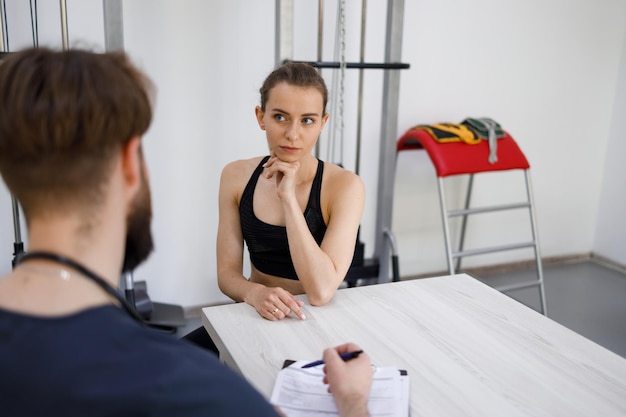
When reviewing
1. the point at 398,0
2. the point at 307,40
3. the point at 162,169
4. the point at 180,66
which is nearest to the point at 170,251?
the point at 162,169

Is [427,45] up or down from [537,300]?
up

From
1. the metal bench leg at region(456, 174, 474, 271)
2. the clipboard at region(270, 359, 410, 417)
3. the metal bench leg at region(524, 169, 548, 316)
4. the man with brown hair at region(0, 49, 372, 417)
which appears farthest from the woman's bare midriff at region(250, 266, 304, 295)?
the metal bench leg at region(456, 174, 474, 271)

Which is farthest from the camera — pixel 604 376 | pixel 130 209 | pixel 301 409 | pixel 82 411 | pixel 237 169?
pixel 237 169

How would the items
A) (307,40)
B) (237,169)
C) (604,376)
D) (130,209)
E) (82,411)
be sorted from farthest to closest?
(307,40) < (237,169) < (604,376) < (130,209) < (82,411)

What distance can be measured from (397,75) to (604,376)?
1831mm

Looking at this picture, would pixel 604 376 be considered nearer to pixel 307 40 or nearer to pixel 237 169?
pixel 237 169

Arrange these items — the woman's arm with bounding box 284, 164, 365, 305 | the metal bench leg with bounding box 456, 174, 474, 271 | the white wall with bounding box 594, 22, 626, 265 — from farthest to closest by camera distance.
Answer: the white wall with bounding box 594, 22, 626, 265
the metal bench leg with bounding box 456, 174, 474, 271
the woman's arm with bounding box 284, 164, 365, 305

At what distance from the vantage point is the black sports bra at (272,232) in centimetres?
162

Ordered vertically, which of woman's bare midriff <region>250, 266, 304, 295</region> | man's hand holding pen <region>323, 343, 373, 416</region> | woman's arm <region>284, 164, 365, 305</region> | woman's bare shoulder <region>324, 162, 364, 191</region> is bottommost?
woman's bare midriff <region>250, 266, 304, 295</region>

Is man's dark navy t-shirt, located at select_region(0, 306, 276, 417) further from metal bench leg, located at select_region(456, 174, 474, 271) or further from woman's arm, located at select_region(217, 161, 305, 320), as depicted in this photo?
→ metal bench leg, located at select_region(456, 174, 474, 271)

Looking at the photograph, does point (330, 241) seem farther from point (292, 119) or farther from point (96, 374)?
point (96, 374)

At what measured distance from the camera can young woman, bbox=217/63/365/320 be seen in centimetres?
147

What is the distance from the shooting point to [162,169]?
8.58ft

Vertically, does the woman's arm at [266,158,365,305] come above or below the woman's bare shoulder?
below
